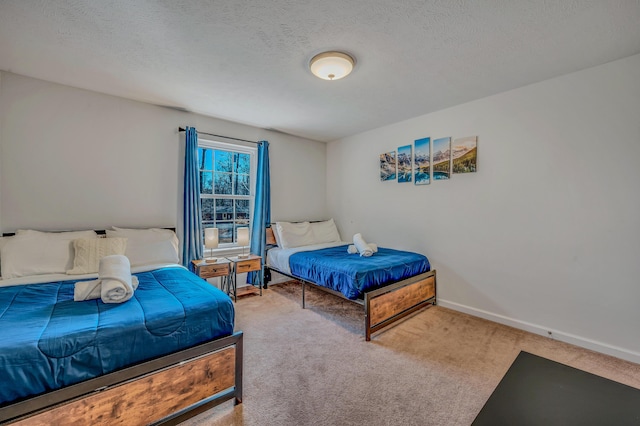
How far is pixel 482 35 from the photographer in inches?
78.1

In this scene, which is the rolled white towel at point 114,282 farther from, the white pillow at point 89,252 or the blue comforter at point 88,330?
the white pillow at point 89,252

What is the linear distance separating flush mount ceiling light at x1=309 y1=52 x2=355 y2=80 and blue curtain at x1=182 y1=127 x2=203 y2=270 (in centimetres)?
202

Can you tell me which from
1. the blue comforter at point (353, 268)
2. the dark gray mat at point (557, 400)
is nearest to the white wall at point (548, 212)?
the blue comforter at point (353, 268)

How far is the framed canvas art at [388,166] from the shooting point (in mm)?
4054

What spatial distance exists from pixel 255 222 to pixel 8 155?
2.67 m

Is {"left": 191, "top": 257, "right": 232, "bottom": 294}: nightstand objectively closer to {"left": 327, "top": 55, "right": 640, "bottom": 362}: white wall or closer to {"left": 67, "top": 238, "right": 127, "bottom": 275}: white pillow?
{"left": 67, "top": 238, "right": 127, "bottom": 275}: white pillow

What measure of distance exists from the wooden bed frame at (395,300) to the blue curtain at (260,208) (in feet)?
3.90

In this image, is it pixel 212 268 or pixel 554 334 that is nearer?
pixel 554 334

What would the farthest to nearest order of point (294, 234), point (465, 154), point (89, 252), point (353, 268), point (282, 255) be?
point (294, 234) < point (282, 255) < point (465, 154) < point (353, 268) < point (89, 252)

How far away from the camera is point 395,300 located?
9.55 feet

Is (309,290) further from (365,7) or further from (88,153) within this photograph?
(365,7)

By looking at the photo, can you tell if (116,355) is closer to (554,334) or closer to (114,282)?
(114,282)

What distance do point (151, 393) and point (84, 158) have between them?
2.72 metres

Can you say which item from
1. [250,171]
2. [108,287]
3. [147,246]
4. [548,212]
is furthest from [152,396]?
[548,212]
